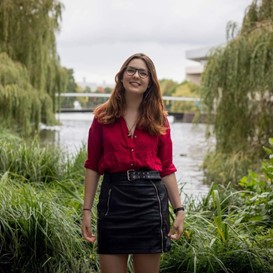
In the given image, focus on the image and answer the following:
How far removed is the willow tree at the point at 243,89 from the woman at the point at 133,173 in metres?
8.49

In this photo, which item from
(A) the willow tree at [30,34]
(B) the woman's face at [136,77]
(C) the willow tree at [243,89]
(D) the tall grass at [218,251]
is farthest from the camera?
(A) the willow tree at [30,34]

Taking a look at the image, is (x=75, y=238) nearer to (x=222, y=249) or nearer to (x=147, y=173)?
(x=222, y=249)

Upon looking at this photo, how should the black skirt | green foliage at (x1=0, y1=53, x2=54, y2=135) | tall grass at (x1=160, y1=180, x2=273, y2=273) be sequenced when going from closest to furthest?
the black skirt < tall grass at (x1=160, y1=180, x2=273, y2=273) < green foliage at (x1=0, y1=53, x2=54, y2=135)

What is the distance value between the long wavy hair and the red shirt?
0.10ft

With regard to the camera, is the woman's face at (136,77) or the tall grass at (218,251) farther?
the tall grass at (218,251)

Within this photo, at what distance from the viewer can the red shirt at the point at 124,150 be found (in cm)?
257

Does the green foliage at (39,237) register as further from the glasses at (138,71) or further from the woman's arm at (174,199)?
the glasses at (138,71)

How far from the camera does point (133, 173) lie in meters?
2.56

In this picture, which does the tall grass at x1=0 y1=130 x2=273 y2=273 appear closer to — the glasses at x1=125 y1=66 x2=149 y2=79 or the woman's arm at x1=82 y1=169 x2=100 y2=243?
the woman's arm at x1=82 y1=169 x2=100 y2=243

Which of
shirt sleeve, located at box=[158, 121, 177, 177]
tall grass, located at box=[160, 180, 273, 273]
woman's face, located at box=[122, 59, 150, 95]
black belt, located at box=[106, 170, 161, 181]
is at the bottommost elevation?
tall grass, located at box=[160, 180, 273, 273]

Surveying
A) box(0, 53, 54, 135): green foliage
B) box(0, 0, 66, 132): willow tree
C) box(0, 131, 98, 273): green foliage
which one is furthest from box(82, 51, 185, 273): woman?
box(0, 0, 66, 132): willow tree

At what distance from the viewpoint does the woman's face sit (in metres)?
2.65

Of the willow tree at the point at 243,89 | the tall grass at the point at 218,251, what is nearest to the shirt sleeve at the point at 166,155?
the tall grass at the point at 218,251

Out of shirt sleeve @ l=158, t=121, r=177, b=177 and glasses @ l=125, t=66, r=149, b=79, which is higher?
glasses @ l=125, t=66, r=149, b=79
